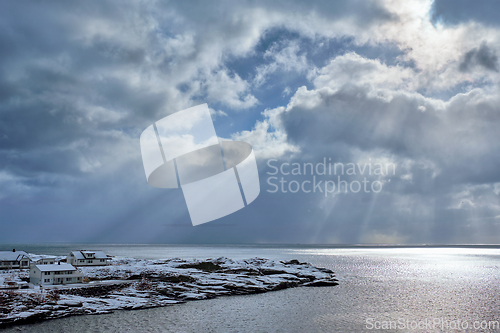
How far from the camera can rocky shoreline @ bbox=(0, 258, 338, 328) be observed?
3769cm

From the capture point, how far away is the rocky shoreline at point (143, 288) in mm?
37688

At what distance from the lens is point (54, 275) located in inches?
2019

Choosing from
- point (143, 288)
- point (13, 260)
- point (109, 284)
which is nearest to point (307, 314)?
point (143, 288)

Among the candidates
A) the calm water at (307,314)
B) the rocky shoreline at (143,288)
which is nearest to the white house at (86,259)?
the rocky shoreline at (143,288)

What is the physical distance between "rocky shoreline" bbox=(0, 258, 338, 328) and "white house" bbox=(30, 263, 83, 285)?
104 inches

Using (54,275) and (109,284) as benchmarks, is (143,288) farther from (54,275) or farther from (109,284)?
(54,275)

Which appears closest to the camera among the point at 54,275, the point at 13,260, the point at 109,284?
the point at 54,275

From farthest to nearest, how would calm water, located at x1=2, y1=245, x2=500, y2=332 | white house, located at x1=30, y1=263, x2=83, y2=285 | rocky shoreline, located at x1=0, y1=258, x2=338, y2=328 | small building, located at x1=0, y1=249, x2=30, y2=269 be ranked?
small building, located at x1=0, y1=249, x2=30, y2=269, white house, located at x1=30, y1=263, x2=83, y2=285, rocky shoreline, located at x1=0, y1=258, x2=338, y2=328, calm water, located at x1=2, y1=245, x2=500, y2=332

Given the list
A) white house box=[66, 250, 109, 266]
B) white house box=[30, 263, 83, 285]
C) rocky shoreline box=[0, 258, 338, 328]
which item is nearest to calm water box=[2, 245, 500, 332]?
rocky shoreline box=[0, 258, 338, 328]

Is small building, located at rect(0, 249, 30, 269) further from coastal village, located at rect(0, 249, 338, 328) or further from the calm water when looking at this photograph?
the calm water

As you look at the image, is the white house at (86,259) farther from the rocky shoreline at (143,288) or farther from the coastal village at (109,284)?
the rocky shoreline at (143,288)

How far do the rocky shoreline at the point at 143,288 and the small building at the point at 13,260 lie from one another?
17757 millimetres

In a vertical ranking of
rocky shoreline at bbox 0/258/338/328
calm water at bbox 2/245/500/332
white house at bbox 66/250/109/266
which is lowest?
calm water at bbox 2/245/500/332

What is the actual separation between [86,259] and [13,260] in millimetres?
14691
